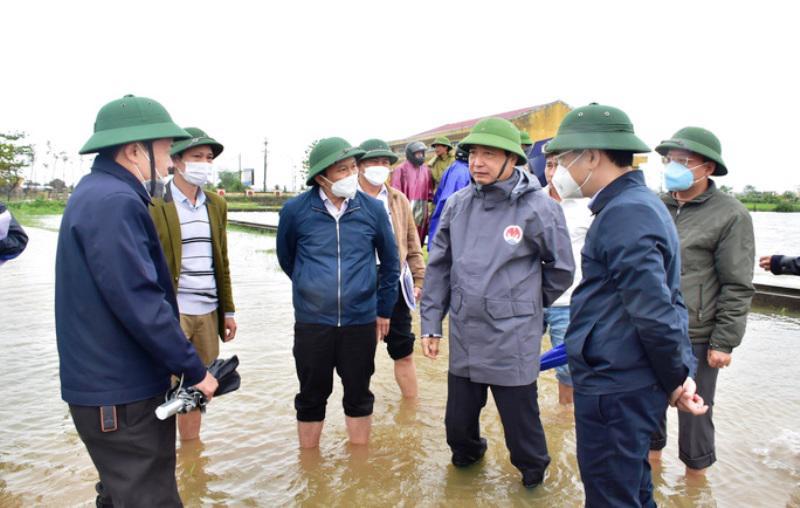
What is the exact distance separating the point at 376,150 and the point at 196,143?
59.4 inches

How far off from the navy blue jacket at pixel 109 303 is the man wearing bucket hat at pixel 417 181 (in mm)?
4889

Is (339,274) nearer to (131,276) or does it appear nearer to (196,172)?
(196,172)

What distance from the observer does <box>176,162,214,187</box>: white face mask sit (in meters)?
3.64

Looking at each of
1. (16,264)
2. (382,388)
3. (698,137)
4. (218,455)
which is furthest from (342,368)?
(16,264)

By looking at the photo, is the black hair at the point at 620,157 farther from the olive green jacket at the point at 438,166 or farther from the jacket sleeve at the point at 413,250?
the olive green jacket at the point at 438,166

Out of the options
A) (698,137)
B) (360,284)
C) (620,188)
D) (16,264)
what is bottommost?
(16,264)

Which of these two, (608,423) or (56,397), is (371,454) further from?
(56,397)

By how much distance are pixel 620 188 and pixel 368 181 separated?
2.56 m

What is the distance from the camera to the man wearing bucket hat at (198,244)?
362cm

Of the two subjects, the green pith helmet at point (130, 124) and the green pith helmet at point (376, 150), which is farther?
the green pith helmet at point (376, 150)

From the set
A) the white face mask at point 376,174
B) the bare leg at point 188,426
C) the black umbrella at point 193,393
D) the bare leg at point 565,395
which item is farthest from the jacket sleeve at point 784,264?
the bare leg at point 188,426

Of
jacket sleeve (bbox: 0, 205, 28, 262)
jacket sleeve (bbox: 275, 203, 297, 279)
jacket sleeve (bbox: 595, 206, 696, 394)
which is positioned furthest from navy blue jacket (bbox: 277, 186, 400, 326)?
jacket sleeve (bbox: 595, 206, 696, 394)

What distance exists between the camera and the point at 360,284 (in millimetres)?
3537

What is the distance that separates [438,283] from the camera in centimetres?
341
